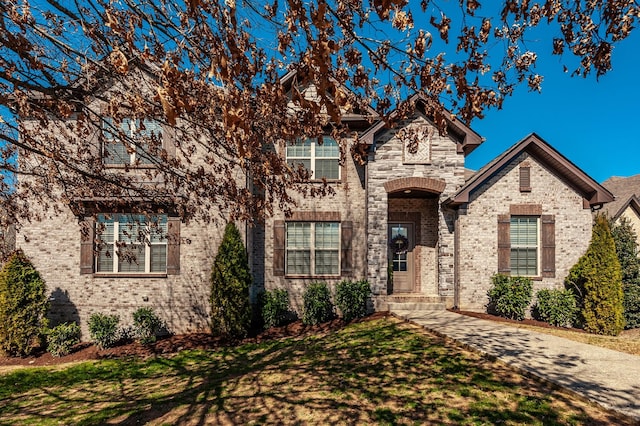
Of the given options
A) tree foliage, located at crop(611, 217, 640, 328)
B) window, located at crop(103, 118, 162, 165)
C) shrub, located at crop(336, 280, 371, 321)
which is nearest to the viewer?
window, located at crop(103, 118, 162, 165)

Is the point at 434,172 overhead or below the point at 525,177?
overhead

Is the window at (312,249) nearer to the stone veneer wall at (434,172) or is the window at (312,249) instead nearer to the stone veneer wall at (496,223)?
the stone veneer wall at (434,172)

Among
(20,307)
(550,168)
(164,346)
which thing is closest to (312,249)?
(164,346)

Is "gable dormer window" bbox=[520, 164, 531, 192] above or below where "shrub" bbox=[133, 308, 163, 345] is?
above

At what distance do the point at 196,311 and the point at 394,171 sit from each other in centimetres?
798

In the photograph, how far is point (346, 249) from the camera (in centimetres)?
1156

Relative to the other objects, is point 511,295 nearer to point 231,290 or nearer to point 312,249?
point 312,249

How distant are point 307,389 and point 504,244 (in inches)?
334

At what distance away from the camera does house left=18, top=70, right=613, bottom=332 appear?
35.1 feet

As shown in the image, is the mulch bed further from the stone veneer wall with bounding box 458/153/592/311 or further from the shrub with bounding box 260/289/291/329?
the stone veneer wall with bounding box 458/153/592/311

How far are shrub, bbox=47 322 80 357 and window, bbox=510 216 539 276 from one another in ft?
45.1

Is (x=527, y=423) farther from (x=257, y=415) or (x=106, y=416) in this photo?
(x=106, y=416)

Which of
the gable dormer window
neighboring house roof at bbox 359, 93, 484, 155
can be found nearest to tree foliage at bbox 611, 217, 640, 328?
the gable dormer window

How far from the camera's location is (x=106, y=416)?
5.65 metres
